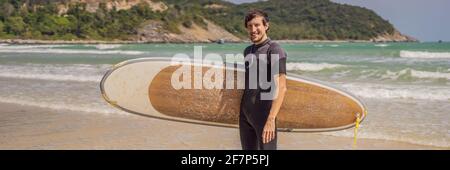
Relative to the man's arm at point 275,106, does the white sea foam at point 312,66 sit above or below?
below

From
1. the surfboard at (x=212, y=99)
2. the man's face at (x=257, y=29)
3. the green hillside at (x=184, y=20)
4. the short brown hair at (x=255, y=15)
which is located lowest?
the green hillside at (x=184, y=20)

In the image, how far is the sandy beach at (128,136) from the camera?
16.6 ft

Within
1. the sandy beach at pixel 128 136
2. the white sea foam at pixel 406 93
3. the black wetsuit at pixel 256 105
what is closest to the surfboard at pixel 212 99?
the black wetsuit at pixel 256 105

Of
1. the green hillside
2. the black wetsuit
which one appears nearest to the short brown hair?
the black wetsuit

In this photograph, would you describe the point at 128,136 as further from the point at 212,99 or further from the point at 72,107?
the point at 72,107

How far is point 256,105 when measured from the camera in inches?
110

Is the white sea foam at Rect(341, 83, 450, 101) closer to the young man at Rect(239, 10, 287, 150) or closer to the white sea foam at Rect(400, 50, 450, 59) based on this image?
the young man at Rect(239, 10, 287, 150)

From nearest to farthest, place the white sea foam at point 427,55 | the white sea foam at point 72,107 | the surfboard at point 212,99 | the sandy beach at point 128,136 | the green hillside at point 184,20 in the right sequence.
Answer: the surfboard at point 212,99
the sandy beach at point 128,136
the white sea foam at point 72,107
the white sea foam at point 427,55
the green hillside at point 184,20

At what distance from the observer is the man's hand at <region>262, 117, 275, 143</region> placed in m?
2.69

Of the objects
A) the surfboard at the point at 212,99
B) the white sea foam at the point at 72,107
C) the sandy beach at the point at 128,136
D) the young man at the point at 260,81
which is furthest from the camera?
the white sea foam at the point at 72,107

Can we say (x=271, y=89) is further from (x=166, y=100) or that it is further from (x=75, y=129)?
(x=75, y=129)

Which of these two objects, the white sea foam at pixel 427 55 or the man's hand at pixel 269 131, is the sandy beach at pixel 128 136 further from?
the white sea foam at pixel 427 55

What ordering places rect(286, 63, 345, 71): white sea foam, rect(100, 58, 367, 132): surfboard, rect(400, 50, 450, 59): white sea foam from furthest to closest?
rect(400, 50, 450, 59): white sea foam < rect(286, 63, 345, 71): white sea foam < rect(100, 58, 367, 132): surfboard

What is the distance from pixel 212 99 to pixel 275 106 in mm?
1221
